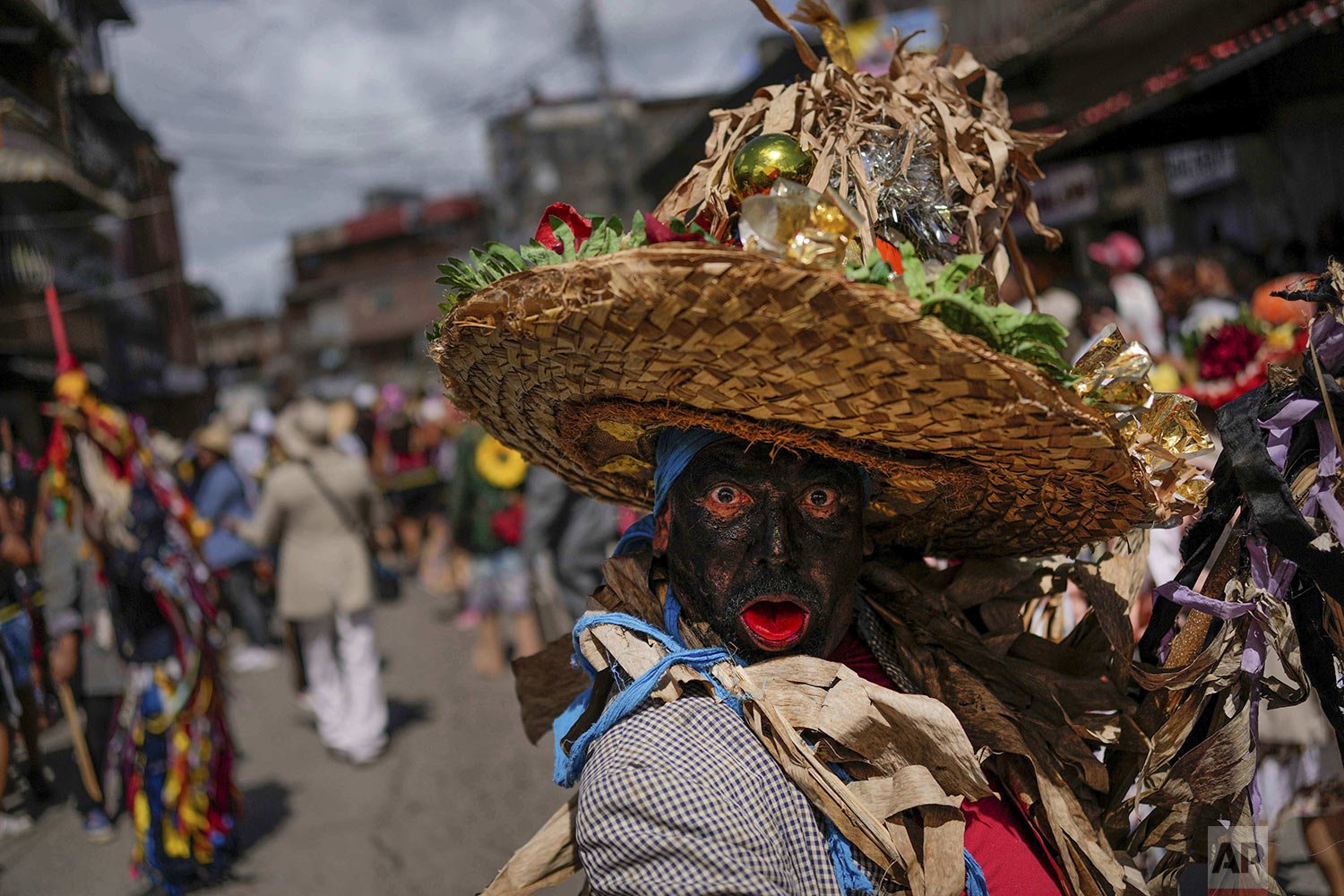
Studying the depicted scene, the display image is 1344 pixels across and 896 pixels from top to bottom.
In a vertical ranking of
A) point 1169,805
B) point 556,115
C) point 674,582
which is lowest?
point 1169,805

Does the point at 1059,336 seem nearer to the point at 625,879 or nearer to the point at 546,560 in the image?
the point at 625,879

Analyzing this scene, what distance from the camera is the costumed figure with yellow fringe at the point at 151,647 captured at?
4.49 m

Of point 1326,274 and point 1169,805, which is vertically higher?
point 1326,274

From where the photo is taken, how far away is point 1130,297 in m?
6.52

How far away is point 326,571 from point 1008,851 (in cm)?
521

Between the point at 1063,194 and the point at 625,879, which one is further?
the point at 1063,194

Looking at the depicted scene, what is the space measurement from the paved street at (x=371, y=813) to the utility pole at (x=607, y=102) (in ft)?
40.9

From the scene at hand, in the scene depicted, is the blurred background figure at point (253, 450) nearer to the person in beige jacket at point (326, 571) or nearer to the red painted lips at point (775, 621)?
the person in beige jacket at point (326, 571)

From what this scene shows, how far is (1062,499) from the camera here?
186 centimetres

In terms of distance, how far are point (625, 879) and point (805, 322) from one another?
2.66 feet

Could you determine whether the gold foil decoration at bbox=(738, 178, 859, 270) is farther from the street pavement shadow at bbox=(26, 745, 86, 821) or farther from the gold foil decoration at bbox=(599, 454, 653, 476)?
the street pavement shadow at bbox=(26, 745, 86, 821)

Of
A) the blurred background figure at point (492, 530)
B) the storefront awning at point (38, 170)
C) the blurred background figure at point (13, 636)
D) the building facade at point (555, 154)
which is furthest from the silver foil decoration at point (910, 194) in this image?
the building facade at point (555, 154)

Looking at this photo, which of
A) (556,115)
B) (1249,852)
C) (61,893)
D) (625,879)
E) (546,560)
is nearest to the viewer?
(625,879)

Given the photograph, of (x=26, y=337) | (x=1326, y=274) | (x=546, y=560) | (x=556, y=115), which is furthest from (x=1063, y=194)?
(x=556, y=115)
